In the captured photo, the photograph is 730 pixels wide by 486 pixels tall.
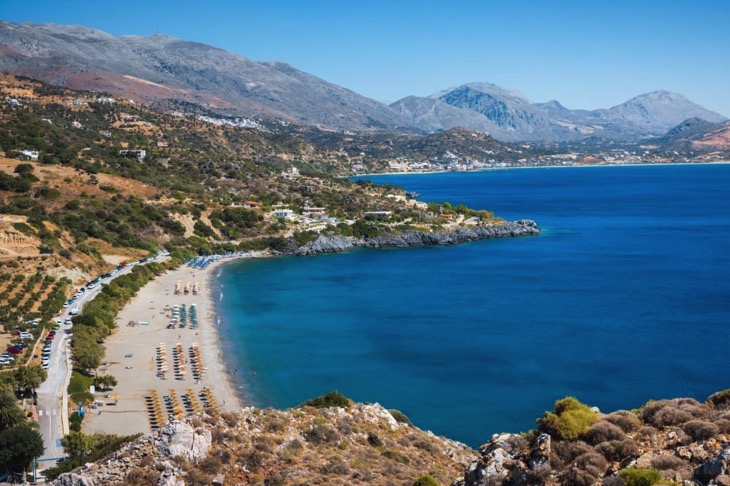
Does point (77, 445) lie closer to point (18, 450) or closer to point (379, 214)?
point (18, 450)

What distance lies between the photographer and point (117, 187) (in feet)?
252

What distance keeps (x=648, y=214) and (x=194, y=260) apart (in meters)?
72.2

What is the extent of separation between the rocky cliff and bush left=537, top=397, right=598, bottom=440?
6350 cm

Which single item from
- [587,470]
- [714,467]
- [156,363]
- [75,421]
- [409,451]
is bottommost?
[156,363]

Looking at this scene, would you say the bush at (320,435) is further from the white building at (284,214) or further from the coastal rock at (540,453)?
the white building at (284,214)

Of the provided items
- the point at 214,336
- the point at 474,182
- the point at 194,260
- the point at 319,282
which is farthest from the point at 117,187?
the point at 474,182

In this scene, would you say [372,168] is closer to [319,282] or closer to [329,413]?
[319,282]

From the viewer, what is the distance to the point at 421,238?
3300 inches

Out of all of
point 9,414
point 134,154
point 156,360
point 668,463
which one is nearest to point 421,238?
point 134,154

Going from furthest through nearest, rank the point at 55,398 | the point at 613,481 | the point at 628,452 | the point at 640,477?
1. the point at 55,398
2. the point at 628,452
3. the point at 613,481
4. the point at 640,477

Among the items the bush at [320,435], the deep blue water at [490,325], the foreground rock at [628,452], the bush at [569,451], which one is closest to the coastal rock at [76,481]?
the bush at [320,435]

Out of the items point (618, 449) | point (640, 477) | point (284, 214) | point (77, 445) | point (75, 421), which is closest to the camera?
point (640, 477)

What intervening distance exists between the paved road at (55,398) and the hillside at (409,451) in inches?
112

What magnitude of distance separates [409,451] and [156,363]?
21231mm
